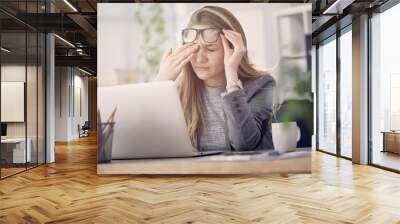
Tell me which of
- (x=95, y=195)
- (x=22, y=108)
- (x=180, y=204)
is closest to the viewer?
(x=180, y=204)

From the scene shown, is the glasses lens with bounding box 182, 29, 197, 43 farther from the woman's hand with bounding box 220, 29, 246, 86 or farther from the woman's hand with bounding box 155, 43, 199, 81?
the woman's hand with bounding box 220, 29, 246, 86

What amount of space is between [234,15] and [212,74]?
41.6 inches

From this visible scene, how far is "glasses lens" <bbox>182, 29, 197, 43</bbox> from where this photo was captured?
249 inches

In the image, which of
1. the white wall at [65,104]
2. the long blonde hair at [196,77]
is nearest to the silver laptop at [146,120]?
the long blonde hair at [196,77]

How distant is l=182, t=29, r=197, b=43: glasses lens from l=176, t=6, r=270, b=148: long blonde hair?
117 millimetres

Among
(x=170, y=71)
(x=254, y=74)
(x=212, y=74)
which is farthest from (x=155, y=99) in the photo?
(x=254, y=74)

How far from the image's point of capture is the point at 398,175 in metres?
6.37

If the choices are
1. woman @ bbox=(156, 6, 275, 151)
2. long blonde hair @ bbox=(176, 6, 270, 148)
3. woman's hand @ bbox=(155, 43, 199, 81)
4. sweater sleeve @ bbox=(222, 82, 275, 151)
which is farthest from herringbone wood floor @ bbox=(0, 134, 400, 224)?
woman's hand @ bbox=(155, 43, 199, 81)

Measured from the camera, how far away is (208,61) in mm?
Answer: 6332

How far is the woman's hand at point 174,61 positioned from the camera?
628 cm

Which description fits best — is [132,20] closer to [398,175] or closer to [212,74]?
[212,74]

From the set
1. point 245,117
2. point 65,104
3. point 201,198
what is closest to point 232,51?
point 245,117

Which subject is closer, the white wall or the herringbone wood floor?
the herringbone wood floor

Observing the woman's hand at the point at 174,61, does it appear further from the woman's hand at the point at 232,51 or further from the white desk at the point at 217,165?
the white desk at the point at 217,165
